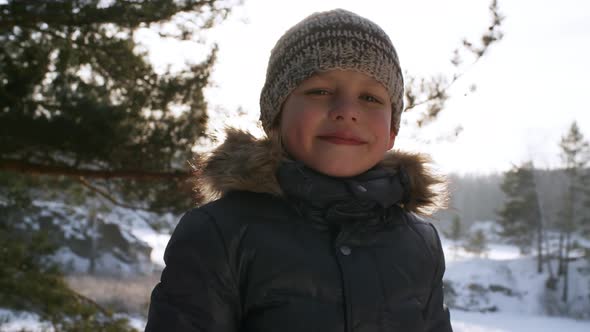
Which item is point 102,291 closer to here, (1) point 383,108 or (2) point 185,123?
(2) point 185,123

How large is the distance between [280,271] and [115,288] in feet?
36.2

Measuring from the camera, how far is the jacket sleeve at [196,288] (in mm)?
981

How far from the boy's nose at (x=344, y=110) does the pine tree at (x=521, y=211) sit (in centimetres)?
1446

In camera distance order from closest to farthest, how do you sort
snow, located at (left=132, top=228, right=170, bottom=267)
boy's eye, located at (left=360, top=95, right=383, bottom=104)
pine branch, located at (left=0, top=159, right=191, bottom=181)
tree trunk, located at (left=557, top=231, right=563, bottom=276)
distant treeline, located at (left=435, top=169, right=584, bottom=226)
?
boy's eye, located at (left=360, top=95, right=383, bottom=104) < pine branch, located at (left=0, top=159, right=191, bottom=181) < snow, located at (left=132, top=228, right=170, bottom=267) < tree trunk, located at (left=557, top=231, right=563, bottom=276) < distant treeline, located at (left=435, top=169, right=584, bottom=226)

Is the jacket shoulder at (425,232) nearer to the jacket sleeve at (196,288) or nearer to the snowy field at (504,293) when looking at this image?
the jacket sleeve at (196,288)

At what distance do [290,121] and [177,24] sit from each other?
2.85 metres

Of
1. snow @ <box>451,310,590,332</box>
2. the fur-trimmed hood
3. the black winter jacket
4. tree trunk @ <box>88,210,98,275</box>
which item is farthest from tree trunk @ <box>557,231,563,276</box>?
the black winter jacket

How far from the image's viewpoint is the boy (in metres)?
1.02

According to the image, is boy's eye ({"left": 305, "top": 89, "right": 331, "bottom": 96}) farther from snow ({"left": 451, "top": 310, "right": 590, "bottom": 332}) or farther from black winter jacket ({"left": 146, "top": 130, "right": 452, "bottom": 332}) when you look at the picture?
snow ({"left": 451, "top": 310, "right": 590, "bottom": 332})

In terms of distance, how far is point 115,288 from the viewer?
11047mm

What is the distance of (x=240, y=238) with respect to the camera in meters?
1.06

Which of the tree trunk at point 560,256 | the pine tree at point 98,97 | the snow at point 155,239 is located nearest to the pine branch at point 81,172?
the pine tree at point 98,97

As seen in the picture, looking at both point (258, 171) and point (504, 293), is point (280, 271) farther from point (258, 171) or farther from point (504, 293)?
point (504, 293)

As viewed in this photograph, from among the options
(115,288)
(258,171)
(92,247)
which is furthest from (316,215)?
(92,247)
